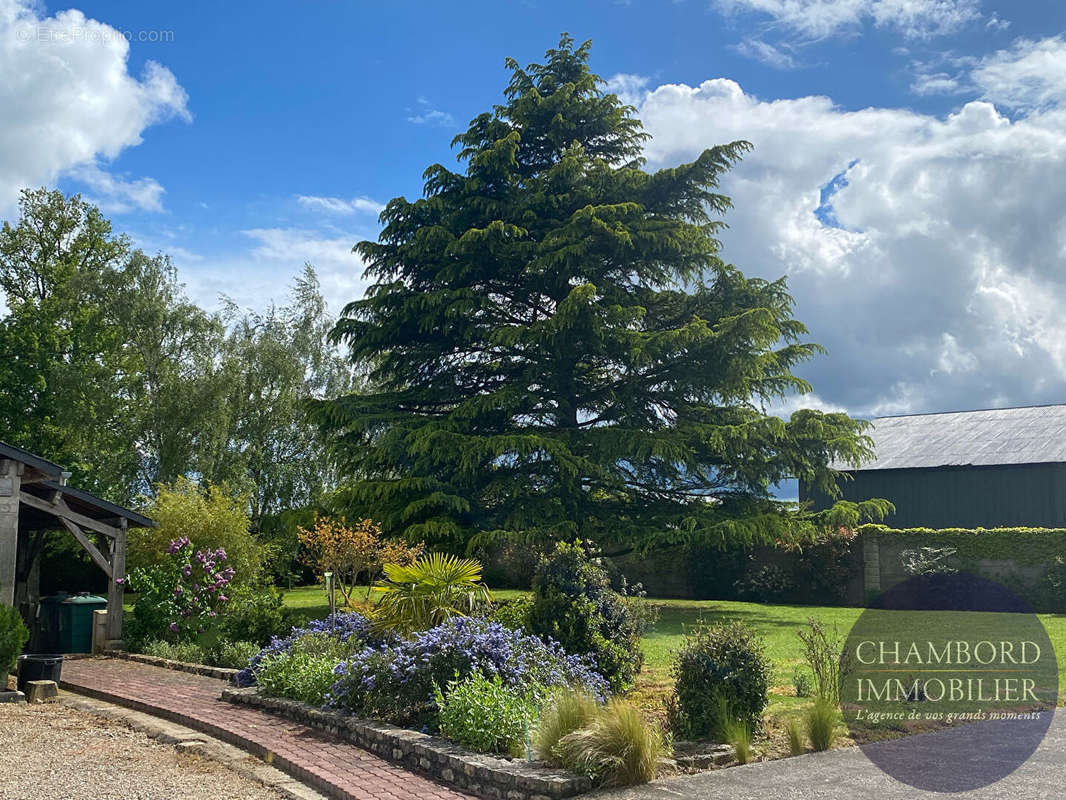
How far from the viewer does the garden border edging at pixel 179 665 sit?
1203cm

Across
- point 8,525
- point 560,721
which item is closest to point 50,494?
point 8,525

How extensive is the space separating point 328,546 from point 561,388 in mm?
9474

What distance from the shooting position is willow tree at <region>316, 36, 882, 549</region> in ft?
69.8

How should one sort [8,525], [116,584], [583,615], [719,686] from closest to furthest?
[719,686] < [583,615] < [8,525] < [116,584]

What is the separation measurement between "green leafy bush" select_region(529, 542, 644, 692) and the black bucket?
20.2 feet

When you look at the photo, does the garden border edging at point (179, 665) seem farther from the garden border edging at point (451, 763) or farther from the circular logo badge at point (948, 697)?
the circular logo badge at point (948, 697)

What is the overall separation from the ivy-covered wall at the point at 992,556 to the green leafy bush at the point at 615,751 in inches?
713

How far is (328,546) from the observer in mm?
15227

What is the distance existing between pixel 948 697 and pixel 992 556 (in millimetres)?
14437

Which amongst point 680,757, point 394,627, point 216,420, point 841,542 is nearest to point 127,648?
point 394,627

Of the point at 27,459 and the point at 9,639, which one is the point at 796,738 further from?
the point at 27,459

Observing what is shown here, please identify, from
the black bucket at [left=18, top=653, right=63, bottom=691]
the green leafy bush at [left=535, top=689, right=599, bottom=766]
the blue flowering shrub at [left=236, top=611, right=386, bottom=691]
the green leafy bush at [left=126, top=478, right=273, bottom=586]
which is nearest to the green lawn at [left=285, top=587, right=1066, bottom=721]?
the green leafy bush at [left=535, top=689, right=599, bottom=766]

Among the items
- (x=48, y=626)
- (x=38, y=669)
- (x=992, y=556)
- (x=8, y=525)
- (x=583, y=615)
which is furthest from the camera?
(x=992, y=556)

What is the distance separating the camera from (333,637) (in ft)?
36.1
